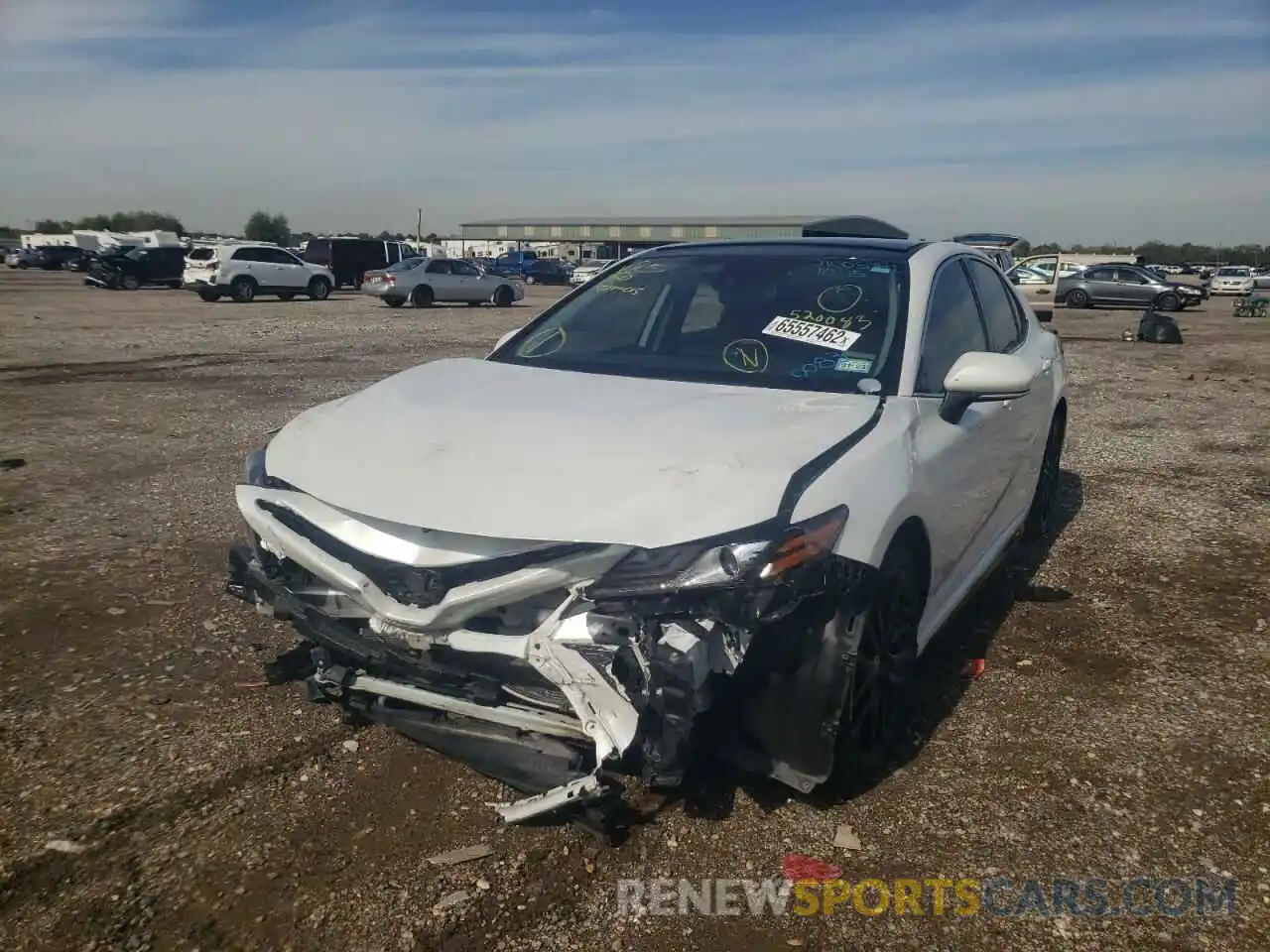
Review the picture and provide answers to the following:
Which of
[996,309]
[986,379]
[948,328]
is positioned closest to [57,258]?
[996,309]

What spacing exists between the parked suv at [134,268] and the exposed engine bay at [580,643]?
33477 millimetres

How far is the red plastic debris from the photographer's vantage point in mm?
2576

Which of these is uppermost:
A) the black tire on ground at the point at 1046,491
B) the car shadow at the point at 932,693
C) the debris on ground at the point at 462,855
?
the black tire on ground at the point at 1046,491

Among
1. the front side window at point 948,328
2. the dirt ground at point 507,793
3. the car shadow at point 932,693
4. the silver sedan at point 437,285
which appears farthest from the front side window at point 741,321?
the silver sedan at point 437,285

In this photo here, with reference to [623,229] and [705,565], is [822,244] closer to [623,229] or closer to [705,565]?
[705,565]

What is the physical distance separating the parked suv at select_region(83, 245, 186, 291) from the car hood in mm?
32899

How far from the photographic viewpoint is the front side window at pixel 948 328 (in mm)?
3471

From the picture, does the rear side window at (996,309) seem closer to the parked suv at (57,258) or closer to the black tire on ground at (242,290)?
the black tire on ground at (242,290)

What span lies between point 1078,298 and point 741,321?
30.6 meters

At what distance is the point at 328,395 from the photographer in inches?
396

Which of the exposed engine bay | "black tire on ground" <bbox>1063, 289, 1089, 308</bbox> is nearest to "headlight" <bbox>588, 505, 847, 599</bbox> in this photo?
the exposed engine bay

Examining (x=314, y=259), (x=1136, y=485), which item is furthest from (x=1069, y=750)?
(x=314, y=259)

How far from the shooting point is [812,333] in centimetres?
359

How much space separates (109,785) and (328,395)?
7.48 m
